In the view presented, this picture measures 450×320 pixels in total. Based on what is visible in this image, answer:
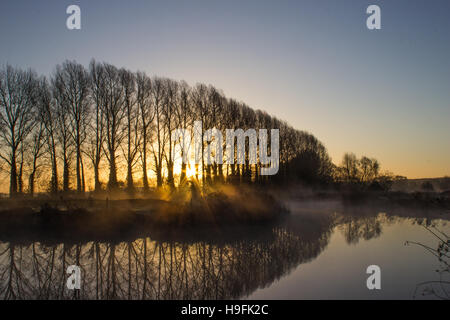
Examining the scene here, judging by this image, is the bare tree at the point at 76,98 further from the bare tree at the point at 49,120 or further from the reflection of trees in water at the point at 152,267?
the reflection of trees in water at the point at 152,267

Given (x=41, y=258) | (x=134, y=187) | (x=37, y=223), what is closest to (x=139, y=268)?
(x=41, y=258)

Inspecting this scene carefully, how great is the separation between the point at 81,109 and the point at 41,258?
50.1 feet

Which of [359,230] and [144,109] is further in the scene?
[144,109]

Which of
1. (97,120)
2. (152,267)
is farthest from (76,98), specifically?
(152,267)

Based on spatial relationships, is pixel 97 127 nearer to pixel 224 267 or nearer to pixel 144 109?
pixel 144 109

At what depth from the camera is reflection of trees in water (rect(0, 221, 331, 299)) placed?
6.25 m

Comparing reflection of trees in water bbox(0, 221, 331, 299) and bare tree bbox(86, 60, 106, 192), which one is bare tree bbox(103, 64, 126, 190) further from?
reflection of trees in water bbox(0, 221, 331, 299)

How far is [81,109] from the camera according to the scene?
2177 cm

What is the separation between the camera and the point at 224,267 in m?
8.22

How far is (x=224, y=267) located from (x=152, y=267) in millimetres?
1900

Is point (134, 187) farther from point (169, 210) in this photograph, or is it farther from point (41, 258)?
point (41, 258)

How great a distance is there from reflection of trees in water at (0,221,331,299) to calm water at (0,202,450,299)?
0.02 meters

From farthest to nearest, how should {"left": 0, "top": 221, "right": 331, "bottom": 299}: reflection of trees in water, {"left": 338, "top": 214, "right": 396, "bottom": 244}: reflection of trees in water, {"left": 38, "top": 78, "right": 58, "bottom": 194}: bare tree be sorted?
1. {"left": 38, "top": 78, "right": 58, "bottom": 194}: bare tree
2. {"left": 338, "top": 214, "right": 396, "bottom": 244}: reflection of trees in water
3. {"left": 0, "top": 221, "right": 331, "bottom": 299}: reflection of trees in water

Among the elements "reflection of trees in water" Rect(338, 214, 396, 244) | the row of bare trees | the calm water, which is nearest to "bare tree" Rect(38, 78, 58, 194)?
the row of bare trees
